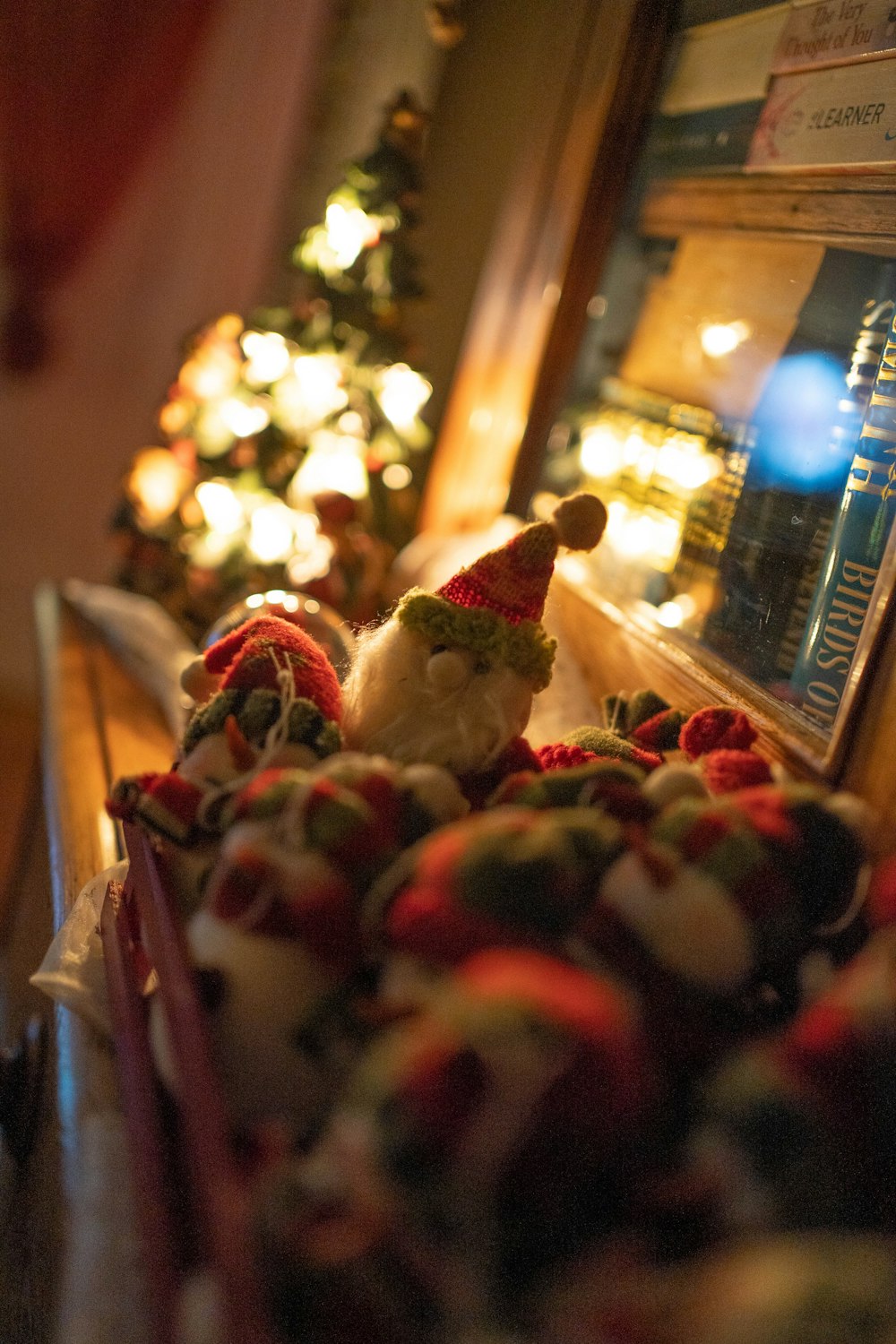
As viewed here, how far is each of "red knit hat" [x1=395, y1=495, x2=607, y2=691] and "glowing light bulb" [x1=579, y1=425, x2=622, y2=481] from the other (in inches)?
A: 24.6

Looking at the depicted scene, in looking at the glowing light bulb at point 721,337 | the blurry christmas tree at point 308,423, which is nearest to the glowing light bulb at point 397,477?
the blurry christmas tree at point 308,423

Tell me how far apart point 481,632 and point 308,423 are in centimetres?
113

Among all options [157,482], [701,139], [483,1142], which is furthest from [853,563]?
[157,482]

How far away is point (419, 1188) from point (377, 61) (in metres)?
2.35

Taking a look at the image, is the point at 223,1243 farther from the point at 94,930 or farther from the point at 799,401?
the point at 799,401

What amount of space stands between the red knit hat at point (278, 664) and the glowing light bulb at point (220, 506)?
3.32 ft

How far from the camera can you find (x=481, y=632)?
2.10 feet

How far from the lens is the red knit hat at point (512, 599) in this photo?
2.10 ft

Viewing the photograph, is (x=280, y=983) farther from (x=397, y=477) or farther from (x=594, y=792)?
(x=397, y=477)

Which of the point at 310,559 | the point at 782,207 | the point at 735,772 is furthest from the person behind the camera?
the point at 310,559

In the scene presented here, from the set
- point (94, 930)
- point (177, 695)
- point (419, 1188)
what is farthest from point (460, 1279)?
point (177, 695)

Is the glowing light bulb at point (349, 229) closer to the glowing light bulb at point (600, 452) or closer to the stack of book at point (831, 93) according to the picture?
the glowing light bulb at point (600, 452)

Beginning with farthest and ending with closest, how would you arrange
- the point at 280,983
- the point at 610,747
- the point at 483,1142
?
1. the point at 610,747
2. the point at 280,983
3. the point at 483,1142

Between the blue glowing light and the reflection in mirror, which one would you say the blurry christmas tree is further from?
the blue glowing light
